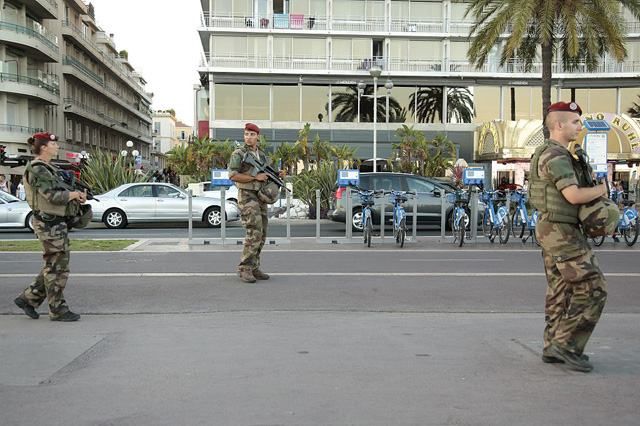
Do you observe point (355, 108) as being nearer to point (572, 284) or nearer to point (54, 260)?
point (54, 260)

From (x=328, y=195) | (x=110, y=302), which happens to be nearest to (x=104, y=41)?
(x=328, y=195)

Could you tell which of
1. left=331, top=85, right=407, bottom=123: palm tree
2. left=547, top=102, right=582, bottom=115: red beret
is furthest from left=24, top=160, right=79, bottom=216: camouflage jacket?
left=331, top=85, right=407, bottom=123: palm tree

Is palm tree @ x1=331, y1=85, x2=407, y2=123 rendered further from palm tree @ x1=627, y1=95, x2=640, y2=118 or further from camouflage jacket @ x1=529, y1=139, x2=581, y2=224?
camouflage jacket @ x1=529, y1=139, x2=581, y2=224

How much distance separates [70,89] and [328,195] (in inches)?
1709

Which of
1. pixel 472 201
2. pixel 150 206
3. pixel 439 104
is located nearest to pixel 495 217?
pixel 472 201

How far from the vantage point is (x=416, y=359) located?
5156 millimetres

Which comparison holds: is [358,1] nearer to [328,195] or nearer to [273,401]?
[328,195]

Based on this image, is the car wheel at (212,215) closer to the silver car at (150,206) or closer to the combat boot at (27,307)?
the silver car at (150,206)

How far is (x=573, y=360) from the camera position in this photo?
476 cm

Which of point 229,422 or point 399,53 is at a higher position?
point 399,53

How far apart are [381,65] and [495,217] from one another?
37.5 meters

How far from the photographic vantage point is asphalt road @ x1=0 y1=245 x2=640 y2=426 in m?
4.01

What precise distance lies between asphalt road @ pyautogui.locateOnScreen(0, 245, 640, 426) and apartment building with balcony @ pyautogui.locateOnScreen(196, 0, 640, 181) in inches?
1623

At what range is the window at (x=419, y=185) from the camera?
61.7 ft
